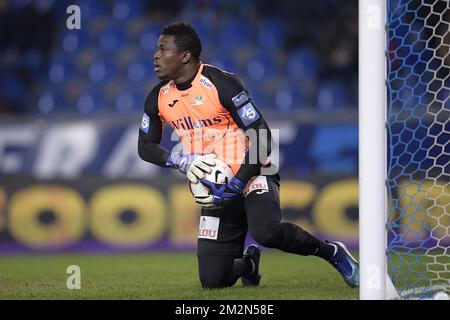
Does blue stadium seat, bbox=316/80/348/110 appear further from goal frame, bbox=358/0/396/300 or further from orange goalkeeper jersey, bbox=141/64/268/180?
goal frame, bbox=358/0/396/300

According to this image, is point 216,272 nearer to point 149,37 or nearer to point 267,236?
point 267,236

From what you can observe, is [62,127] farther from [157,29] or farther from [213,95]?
[213,95]

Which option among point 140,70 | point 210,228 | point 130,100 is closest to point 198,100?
point 210,228

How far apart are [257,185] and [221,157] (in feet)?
0.98

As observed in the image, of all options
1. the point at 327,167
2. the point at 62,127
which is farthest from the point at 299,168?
the point at 62,127

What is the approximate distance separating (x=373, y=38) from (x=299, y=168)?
4370 mm

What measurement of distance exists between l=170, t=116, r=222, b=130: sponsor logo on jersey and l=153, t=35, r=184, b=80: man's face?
0.31 meters

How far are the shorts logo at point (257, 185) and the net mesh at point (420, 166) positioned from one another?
31.2 inches

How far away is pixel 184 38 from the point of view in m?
5.28

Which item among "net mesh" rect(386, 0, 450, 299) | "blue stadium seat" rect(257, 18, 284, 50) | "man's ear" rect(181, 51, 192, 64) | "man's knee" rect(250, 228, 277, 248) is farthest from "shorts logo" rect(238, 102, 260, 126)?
"blue stadium seat" rect(257, 18, 284, 50)

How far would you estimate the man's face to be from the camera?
5.21m

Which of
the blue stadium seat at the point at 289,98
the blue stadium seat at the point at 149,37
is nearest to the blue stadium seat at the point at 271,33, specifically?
the blue stadium seat at the point at 289,98
